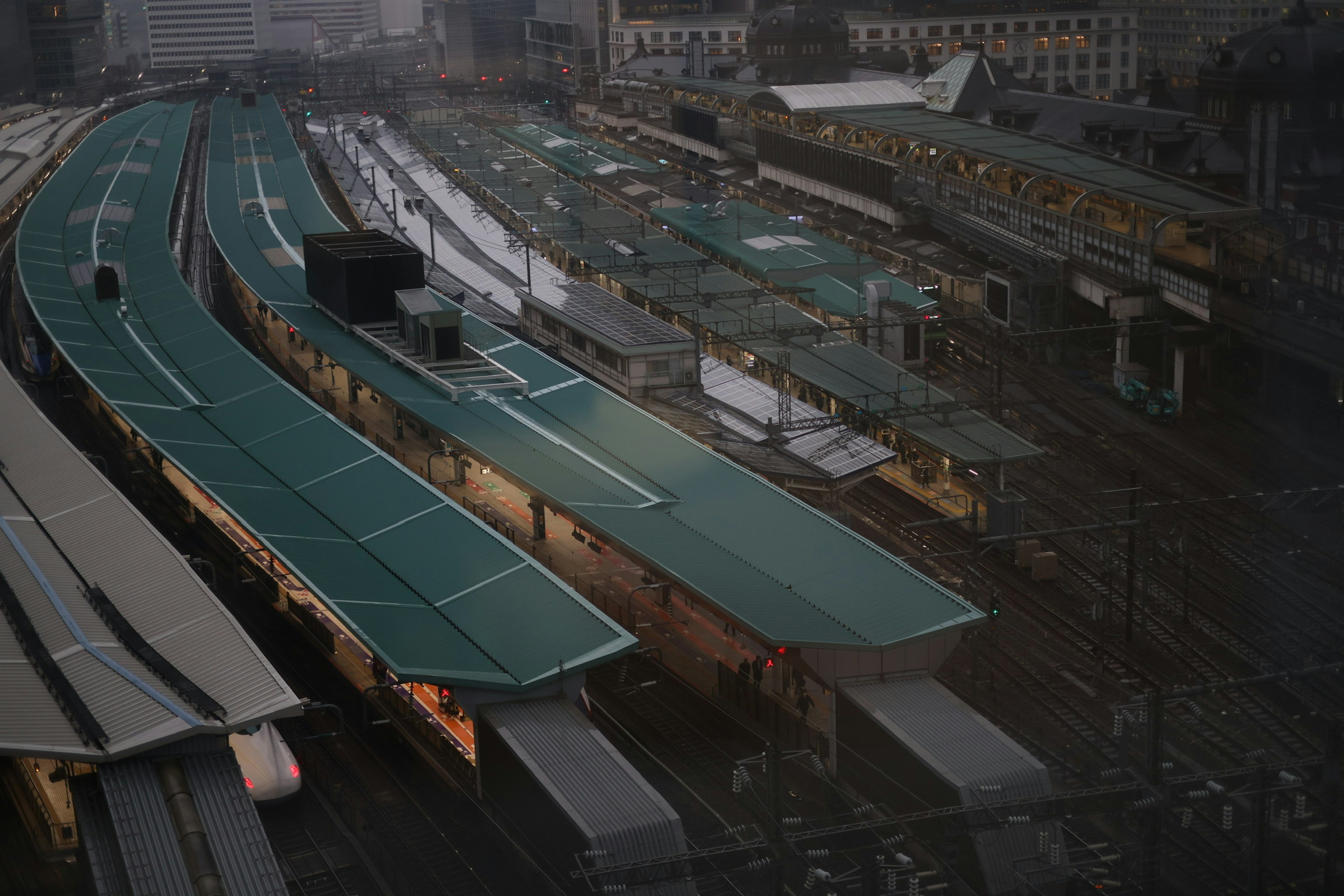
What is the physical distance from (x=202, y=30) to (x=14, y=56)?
3381 inches

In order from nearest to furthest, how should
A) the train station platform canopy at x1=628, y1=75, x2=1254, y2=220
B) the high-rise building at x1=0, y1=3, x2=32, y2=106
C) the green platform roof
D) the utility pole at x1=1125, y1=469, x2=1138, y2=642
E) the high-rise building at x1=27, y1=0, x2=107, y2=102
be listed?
the utility pole at x1=1125, y1=469, x2=1138, y2=642 → the train station platform canopy at x1=628, y1=75, x2=1254, y2=220 → the green platform roof → the high-rise building at x1=0, y1=3, x2=32, y2=106 → the high-rise building at x1=27, y1=0, x2=107, y2=102

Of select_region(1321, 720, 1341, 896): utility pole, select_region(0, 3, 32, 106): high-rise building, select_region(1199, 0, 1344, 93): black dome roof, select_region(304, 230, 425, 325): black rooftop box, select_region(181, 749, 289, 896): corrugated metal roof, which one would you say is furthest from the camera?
select_region(0, 3, 32, 106): high-rise building

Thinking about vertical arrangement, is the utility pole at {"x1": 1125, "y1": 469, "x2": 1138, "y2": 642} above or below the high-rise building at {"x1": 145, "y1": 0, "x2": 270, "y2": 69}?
below

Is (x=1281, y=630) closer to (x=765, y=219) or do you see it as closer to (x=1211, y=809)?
(x=1211, y=809)

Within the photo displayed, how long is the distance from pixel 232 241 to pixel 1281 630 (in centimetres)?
4394

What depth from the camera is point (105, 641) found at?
78.9ft

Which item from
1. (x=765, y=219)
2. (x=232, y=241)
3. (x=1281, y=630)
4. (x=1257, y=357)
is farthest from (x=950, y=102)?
(x=1281, y=630)

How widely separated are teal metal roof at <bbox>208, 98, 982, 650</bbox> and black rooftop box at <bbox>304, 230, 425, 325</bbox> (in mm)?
1024

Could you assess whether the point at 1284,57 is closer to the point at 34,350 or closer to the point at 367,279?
the point at 367,279


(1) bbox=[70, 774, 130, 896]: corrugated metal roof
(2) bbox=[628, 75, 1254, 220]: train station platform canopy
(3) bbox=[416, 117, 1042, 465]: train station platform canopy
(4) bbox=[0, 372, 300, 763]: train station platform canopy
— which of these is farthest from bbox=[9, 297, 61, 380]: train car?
(2) bbox=[628, 75, 1254, 220]: train station platform canopy

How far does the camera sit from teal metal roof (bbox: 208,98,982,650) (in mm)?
25766

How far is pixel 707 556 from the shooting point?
2819 cm

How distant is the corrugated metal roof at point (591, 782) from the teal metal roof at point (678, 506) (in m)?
3.71

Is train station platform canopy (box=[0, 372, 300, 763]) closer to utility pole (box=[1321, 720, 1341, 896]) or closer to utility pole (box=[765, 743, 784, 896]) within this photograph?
utility pole (box=[765, 743, 784, 896])
